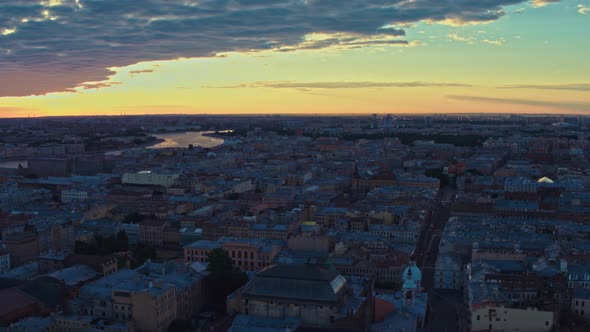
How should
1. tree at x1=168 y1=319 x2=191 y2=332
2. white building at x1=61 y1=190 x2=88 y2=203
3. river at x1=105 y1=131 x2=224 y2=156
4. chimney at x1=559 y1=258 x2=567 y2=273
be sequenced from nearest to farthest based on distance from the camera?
tree at x1=168 y1=319 x2=191 y2=332 → chimney at x1=559 y1=258 x2=567 y2=273 → white building at x1=61 y1=190 x2=88 y2=203 → river at x1=105 y1=131 x2=224 y2=156

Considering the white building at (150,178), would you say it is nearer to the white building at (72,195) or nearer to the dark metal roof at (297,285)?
the white building at (72,195)

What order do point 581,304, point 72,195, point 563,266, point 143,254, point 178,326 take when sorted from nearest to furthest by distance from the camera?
1. point 178,326
2. point 581,304
3. point 563,266
4. point 143,254
5. point 72,195

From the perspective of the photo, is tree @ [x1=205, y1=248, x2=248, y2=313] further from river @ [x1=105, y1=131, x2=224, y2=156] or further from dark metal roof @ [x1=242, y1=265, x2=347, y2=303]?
river @ [x1=105, y1=131, x2=224, y2=156]

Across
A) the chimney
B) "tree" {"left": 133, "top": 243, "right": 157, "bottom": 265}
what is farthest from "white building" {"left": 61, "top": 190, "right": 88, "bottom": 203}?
the chimney

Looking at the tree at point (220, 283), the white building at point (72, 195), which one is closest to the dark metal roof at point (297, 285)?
the tree at point (220, 283)

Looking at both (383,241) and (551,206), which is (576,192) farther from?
(383,241)

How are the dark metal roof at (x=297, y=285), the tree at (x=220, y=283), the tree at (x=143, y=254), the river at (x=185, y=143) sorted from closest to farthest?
the dark metal roof at (x=297, y=285)
the tree at (x=220, y=283)
the tree at (x=143, y=254)
the river at (x=185, y=143)

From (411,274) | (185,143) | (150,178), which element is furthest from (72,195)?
(185,143)

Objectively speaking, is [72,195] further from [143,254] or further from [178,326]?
[178,326]
